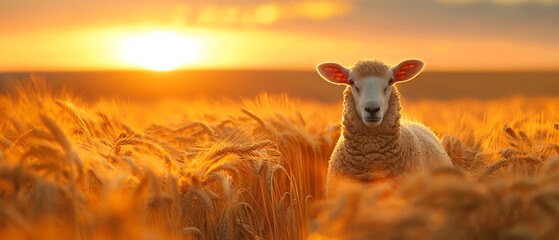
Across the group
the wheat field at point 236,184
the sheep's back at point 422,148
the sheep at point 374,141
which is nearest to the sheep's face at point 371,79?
the sheep at point 374,141

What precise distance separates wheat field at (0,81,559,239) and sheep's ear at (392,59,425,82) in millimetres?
748

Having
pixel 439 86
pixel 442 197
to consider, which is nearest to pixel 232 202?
pixel 442 197

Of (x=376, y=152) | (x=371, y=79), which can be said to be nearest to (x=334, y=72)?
(x=371, y=79)

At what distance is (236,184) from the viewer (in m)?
3.81

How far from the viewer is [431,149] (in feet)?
15.1

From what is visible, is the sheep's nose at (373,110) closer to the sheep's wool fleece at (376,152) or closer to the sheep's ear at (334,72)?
the sheep's wool fleece at (376,152)

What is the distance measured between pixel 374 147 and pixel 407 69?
31.6 inches

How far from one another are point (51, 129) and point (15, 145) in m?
0.92

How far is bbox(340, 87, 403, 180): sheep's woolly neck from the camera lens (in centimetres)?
422

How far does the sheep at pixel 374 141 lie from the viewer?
4195 millimetres

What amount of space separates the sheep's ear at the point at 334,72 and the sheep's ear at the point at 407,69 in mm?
378

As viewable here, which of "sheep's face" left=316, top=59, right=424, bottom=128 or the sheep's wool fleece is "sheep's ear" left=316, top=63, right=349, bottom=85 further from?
the sheep's wool fleece

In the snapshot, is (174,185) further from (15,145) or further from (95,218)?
(15,145)

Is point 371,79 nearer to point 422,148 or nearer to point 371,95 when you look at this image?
point 371,95
